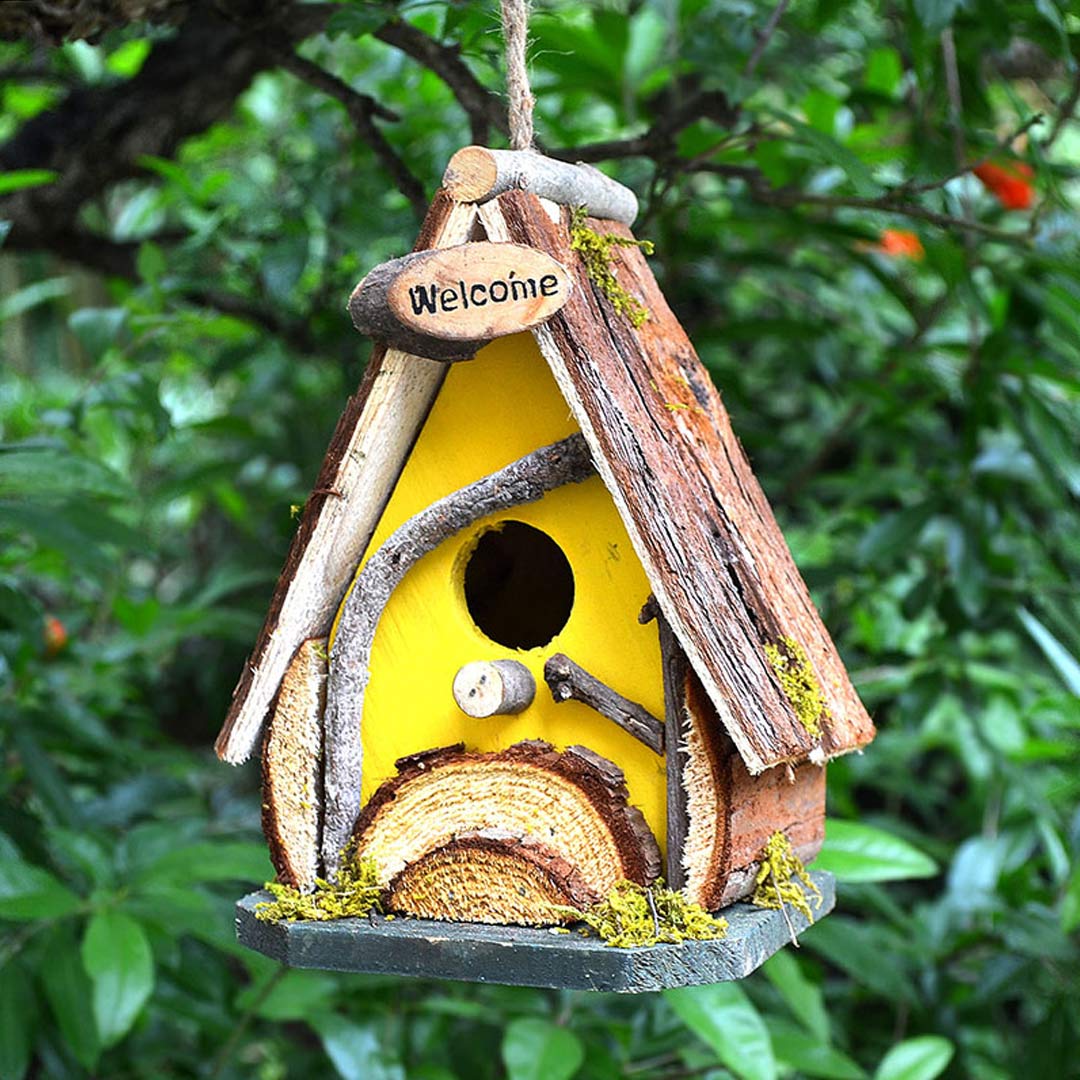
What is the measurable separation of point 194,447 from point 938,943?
215 cm

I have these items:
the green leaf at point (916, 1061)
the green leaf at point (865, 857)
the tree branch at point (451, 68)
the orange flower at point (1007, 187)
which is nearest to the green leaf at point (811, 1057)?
the green leaf at point (916, 1061)

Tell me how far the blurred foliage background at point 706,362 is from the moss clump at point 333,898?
0.36 m

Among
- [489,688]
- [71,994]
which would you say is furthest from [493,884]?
[71,994]

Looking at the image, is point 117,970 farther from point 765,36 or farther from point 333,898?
point 765,36

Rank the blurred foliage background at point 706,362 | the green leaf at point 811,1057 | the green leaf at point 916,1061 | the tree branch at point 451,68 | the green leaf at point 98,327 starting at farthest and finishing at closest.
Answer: the green leaf at point 98,327
the green leaf at point 916,1061
the green leaf at point 811,1057
the blurred foliage background at point 706,362
the tree branch at point 451,68

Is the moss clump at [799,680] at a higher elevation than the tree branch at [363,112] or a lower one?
lower

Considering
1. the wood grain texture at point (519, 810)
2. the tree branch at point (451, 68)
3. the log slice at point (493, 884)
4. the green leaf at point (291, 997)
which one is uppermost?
the tree branch at point (451, 68)

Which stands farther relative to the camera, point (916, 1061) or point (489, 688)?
point (916, 1061)

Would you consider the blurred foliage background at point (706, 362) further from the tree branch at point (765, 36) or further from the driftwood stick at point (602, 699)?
the driftwood stick at point (602, 699)

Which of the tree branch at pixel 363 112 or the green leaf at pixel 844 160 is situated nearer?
the green leaf at pixel 844 160

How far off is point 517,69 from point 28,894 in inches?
39.8

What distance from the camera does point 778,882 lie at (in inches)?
44.1

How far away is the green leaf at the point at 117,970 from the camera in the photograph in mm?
1391

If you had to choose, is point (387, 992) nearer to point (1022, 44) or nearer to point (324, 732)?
Result: point (324, 732)
